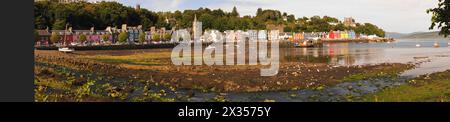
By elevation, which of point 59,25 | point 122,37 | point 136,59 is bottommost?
point 136,59

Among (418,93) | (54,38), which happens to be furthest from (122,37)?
(418,93)

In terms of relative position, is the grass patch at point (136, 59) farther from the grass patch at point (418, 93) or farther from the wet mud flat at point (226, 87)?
the grass patch at point (418, 93)

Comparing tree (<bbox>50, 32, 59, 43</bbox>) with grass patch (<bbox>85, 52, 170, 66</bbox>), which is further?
tree (<bbox>50, 32, 59, 43</bbox>)

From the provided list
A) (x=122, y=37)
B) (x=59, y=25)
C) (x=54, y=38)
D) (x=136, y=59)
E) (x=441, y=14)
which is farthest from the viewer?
(x=122, y=37)

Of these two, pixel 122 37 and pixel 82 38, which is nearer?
pixel 82 38

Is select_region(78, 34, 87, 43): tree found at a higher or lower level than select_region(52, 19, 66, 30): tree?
lower

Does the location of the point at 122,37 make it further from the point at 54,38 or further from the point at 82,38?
the point at 54,38

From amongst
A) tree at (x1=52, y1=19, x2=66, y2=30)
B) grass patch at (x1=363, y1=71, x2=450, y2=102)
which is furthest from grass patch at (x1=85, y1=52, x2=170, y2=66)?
tree at (x1=52, y1=19, x2=66, y2=30)

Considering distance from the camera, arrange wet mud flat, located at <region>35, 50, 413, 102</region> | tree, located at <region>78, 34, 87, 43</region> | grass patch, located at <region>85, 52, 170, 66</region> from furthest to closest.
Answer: tree, located at <region>78, 34, 87, 43</region> < grass patch, located at <region>85, 52, 170, 66</region> < wet mud flat, located at <region>35, 50, 413, 102</region>

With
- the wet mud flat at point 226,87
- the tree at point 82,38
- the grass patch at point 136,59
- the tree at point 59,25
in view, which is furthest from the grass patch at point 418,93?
the tree at point 59,25

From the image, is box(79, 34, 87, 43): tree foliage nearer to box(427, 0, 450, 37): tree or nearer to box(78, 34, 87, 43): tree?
box(78, 34, 87, 43): tree

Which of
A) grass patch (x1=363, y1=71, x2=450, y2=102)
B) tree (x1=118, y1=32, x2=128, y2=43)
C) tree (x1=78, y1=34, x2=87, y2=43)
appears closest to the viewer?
grass patch (x1=363, y1=71, x2=450, y2=102)
